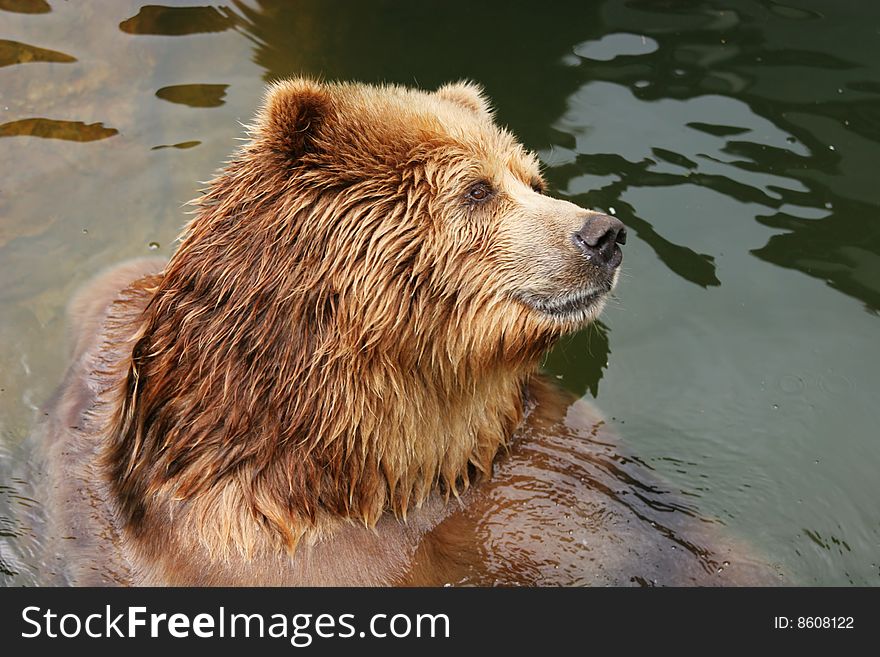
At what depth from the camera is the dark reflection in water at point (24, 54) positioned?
21.0 ft

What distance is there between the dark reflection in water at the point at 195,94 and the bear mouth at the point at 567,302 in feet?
10.4

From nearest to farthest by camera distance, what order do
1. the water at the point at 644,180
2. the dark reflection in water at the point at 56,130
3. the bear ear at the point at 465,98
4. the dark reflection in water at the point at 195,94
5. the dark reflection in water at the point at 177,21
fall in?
the bear ear at the point at 465,98 → the water at the point at 644,180 → the dark reflection in water at the point at 56,130 → the dark reflection in water at the point at 195,94 → the dark reflection in water at the point at 177,21

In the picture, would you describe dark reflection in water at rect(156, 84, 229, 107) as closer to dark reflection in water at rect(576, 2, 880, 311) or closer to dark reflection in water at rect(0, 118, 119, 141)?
dark reflection in water at rect(0, 118, 119, 141)

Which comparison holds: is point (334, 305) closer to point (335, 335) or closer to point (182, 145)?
point (335, 335)

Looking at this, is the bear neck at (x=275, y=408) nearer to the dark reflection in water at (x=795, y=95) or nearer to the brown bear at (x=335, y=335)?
the brown bear at (x=335, y=335)

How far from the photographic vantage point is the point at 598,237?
4.17m

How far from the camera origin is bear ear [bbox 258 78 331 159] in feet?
13.6

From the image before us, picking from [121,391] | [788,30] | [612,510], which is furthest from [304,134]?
[788,30]

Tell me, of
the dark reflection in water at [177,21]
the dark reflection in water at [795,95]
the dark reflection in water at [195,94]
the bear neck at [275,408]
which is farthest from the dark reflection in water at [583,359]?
the dark reflection in water at [177,21]

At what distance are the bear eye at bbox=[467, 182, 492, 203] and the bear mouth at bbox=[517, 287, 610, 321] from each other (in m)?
0.42

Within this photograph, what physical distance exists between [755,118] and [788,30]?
83 centimetres

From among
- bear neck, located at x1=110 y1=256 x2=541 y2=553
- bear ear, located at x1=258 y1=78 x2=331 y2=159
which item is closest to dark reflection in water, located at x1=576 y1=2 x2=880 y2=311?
bear neck, located at x1=110 y1=256 x2=541 y2=553

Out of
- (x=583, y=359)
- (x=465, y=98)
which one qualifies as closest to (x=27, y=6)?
(x=465, y=98)
